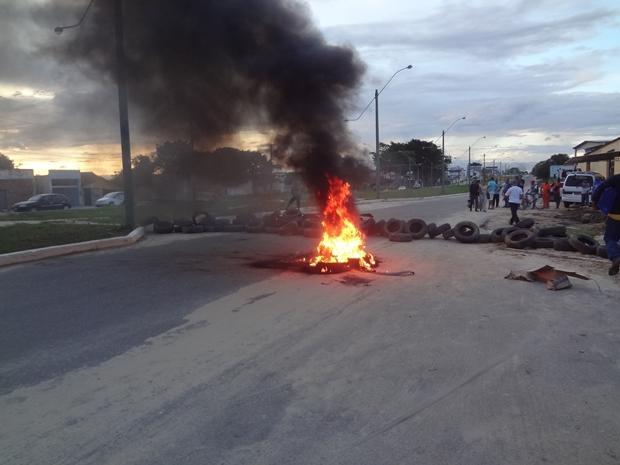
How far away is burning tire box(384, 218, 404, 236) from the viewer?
42.0ft

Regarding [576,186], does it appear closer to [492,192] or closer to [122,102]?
[492,192]

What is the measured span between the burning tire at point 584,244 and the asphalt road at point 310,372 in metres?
2.76

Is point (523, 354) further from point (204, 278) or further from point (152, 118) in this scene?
point (152, 118)

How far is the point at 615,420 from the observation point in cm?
320

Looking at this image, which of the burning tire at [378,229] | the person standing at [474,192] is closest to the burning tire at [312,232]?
the burning tire at [378,229]

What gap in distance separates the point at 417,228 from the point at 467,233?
1.36 meters

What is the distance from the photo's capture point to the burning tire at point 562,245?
33.2ft

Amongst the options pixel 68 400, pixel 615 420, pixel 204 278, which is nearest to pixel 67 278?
pixel 204 278

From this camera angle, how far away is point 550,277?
7.07 m

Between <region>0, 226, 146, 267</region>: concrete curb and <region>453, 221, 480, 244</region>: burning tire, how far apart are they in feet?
25.7

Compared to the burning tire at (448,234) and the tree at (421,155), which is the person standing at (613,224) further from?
the tree at (421,155)

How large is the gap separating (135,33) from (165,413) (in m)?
12.2

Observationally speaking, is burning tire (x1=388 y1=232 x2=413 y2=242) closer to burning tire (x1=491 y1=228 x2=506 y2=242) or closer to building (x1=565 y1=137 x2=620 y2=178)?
burning tire (x1=491 y1=228 x2=506 y2=242)

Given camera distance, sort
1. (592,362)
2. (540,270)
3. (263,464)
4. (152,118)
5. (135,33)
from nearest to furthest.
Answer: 1. (263,464)
2. (592,362)
3. (540,270)
4. (135,33)
5. (152,118)
